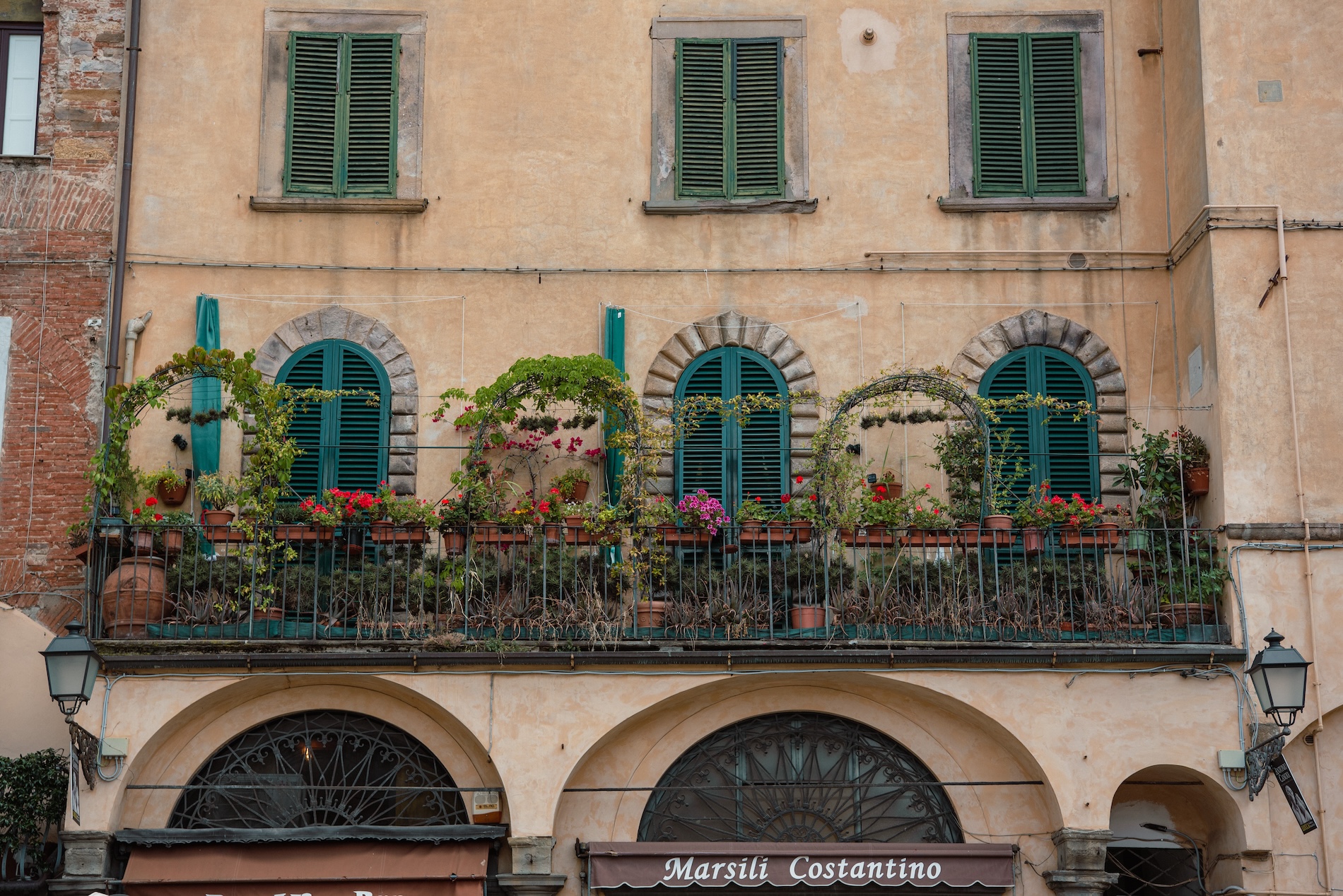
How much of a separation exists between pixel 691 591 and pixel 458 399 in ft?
8.85

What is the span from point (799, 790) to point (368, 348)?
505 cm

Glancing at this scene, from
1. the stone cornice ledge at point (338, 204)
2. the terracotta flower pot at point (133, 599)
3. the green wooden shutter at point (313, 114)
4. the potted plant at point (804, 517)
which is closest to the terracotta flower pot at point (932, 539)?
the potted plant at point (804, 517)

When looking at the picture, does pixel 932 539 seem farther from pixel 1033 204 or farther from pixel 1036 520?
pixel 1033 204

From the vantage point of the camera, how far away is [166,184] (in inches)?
604

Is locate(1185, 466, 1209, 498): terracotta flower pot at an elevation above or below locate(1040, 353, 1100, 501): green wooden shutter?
below

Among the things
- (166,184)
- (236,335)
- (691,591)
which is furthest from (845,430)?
(166,184)

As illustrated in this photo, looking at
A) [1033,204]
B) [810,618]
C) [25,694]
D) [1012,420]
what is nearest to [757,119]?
[1033,204]

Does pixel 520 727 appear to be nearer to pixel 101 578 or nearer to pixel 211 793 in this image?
pixel 211 793

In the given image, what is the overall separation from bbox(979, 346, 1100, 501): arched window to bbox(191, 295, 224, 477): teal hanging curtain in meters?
6.25

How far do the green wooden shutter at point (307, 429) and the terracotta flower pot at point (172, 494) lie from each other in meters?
0.84

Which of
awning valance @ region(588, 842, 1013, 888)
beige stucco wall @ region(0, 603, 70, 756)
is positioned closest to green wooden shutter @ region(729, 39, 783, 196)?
awning valance @ region(588, 842, 1013, 888)

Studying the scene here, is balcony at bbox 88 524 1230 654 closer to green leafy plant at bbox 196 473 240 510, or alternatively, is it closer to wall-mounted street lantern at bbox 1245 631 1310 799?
green leafy plant at bbox 196 473 240 510

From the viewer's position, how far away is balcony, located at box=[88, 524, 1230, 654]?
1335 cm

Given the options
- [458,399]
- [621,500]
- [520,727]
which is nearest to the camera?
[520,727]
